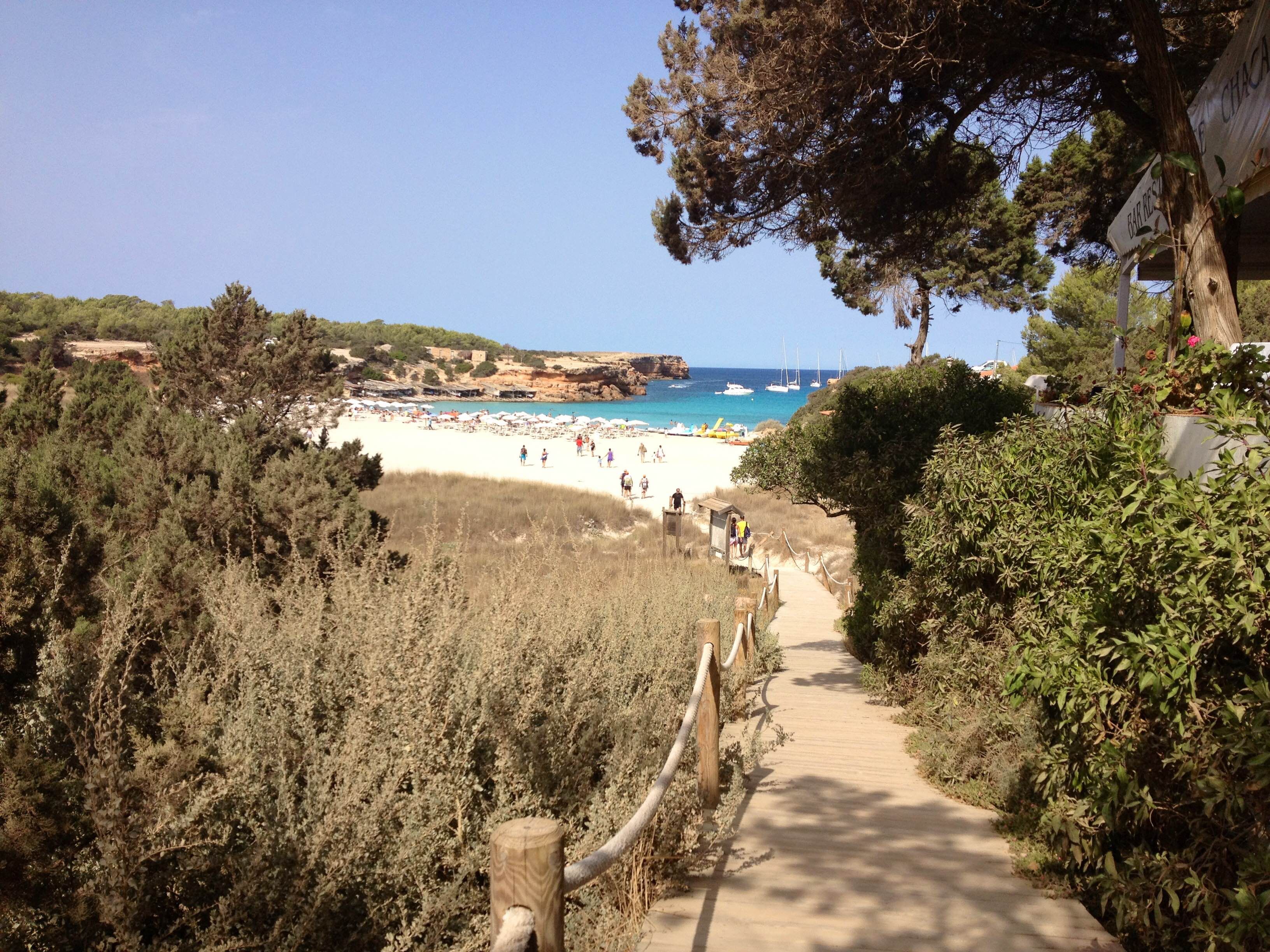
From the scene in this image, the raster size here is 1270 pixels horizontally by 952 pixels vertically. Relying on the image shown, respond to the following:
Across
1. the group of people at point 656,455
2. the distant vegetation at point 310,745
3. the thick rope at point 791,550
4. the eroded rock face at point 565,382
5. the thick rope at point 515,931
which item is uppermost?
the eroded rock face at point 565,382

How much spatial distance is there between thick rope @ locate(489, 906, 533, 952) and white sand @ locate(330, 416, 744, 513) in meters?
31.0

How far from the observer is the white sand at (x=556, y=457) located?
4041 cm

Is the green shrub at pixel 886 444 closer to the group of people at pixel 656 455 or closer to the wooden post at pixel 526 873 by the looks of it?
the wooden post at pixel 526 873

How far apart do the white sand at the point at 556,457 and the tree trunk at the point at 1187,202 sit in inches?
1040

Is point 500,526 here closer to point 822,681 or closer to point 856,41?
point 822,681

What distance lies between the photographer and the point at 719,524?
20.5m

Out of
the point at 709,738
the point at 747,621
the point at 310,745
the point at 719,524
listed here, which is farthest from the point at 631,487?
the point at 310,745

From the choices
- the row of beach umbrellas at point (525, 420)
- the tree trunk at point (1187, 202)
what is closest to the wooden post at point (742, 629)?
the tree trunk at point (1187, 202)

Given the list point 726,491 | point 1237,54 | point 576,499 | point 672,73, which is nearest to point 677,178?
point 672,73

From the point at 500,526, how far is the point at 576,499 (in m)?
6.37

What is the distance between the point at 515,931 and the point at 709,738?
3042 millimetres

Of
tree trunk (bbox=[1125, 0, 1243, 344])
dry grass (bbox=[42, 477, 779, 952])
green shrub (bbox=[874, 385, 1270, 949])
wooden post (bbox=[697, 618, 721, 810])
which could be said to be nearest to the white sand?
tree trunk (bbox=[1125, 0, 1243, 344])

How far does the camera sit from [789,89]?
25.4ft

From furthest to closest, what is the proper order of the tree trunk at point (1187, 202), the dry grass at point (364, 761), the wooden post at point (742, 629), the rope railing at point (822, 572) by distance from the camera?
the rope railing at point (822, 572) < the wooden post at point (742, 629) < the tree trunk at point (1187, 202) < the dry grass at point (364, 761)
